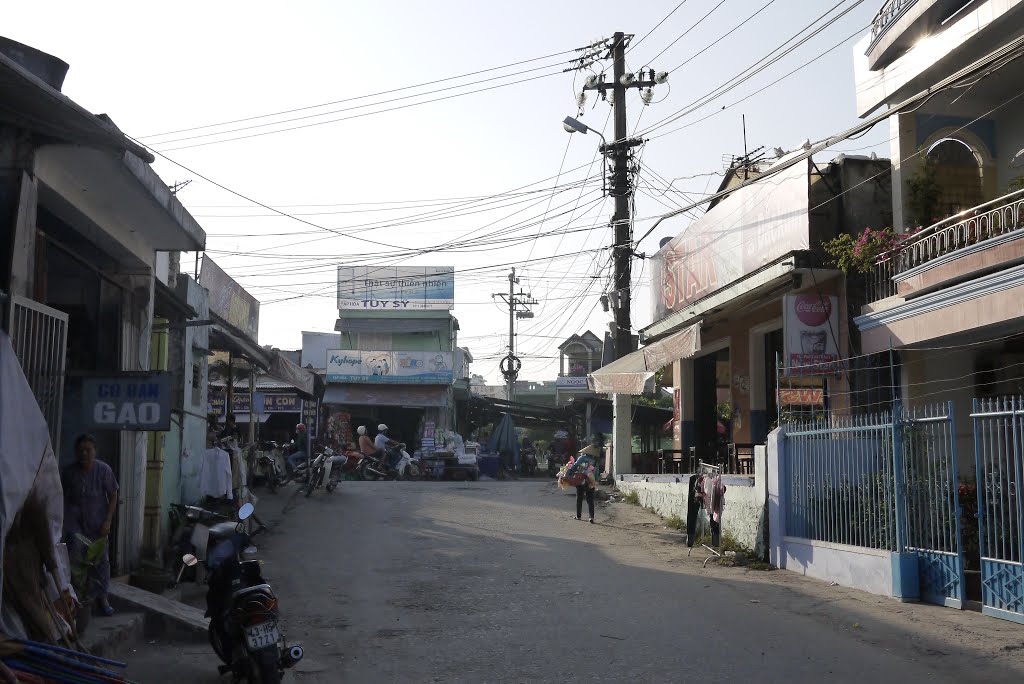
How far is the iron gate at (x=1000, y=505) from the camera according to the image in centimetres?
868

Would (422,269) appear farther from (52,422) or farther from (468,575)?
(52,422)

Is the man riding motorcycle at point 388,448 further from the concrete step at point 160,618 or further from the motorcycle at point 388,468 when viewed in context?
the concrete step at point 160,618

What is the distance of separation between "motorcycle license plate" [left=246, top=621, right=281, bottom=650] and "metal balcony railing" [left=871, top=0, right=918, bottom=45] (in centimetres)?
1273

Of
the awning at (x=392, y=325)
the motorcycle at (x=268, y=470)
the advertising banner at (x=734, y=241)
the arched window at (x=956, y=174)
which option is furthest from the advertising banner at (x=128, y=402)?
the awning at (x=392, y=325)

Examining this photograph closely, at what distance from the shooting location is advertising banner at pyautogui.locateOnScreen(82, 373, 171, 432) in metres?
8.02

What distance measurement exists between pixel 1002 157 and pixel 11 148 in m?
13.3

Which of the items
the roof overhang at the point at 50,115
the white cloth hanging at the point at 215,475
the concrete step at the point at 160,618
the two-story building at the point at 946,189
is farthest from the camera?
the white cloth hanging at the point at 215,475

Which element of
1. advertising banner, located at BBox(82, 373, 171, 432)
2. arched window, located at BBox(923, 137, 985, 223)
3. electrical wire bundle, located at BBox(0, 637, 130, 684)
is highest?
arched window, located at BBox(923, 137, 985, 223)

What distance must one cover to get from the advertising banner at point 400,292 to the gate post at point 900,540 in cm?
3358

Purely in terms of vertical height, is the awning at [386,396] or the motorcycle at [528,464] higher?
the awning at [386,396]

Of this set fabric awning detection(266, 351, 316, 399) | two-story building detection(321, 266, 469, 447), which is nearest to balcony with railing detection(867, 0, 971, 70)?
fabric awning detection(266, 351, 316, 399)

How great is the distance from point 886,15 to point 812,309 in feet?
15.7

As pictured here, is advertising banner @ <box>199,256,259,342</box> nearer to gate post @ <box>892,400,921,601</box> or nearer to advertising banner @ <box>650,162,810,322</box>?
advertising banner @ <box>650,162,810,322</box>

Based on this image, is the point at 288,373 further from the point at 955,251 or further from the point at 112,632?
the point at 955,251
